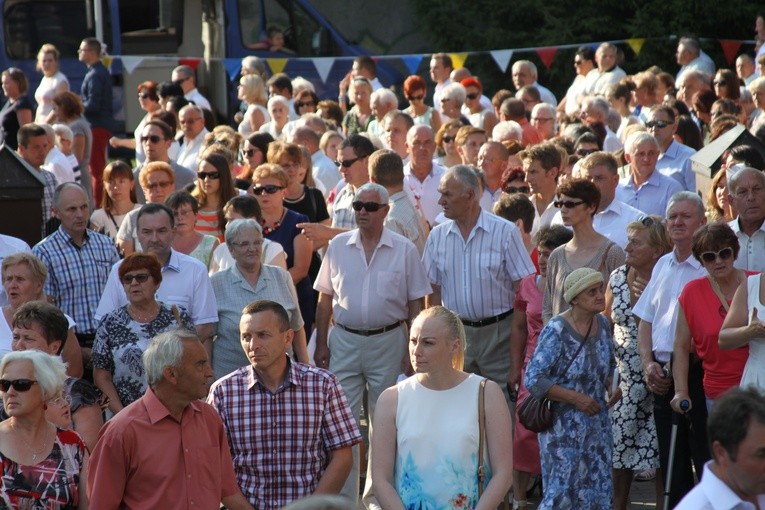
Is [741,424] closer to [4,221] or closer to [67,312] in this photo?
[67,312]

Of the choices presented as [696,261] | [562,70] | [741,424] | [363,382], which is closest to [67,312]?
[363,382]

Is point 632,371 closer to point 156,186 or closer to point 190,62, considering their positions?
point 156,186

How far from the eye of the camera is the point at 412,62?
822 inches

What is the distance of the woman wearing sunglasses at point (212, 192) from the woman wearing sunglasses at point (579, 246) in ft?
9.27

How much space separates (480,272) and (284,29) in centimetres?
1374

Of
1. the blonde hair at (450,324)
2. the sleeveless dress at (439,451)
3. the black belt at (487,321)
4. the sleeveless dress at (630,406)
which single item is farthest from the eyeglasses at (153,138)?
the sleeveless dress at (439,451)

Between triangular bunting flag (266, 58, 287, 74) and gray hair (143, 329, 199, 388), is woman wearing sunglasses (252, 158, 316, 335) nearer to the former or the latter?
gray hair (143, 329, 199, 388)

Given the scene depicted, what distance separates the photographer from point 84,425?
6.46 meters

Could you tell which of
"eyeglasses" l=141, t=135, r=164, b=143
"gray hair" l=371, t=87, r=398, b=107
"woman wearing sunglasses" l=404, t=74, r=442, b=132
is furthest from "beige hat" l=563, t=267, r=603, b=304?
"woman wearing sunglasses" l=404, t=74, r=442, b=132

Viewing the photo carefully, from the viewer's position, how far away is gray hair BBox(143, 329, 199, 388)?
17.6 feet

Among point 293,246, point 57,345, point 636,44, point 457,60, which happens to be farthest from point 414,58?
point 57,345

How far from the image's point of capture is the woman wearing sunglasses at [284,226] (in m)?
9.11

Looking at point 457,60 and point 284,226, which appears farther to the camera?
point 457,60

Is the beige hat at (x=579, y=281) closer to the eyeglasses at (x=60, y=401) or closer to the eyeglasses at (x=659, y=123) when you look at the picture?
the eyeglasses at (x=60, y=401)
